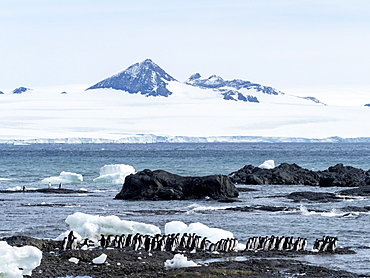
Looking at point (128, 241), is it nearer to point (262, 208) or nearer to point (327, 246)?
point (327, 246)

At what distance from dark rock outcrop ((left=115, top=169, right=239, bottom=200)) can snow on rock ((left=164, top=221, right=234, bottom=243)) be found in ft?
48.1

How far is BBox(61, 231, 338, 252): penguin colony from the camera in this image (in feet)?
64.0

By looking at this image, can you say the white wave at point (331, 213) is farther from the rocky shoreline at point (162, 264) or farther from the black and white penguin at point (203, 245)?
the black and white penguin at point (203, 245)

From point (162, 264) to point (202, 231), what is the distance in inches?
175

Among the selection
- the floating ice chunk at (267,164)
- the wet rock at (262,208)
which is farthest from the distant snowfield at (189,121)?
the wet rock at (262,208)

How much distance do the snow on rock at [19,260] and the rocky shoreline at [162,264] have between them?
266 mm

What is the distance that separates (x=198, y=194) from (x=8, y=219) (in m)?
12.2

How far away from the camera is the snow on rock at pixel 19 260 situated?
15219mm

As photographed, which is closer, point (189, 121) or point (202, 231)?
point (202, 231)

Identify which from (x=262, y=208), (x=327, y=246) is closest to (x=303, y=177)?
(x=262, y=208)

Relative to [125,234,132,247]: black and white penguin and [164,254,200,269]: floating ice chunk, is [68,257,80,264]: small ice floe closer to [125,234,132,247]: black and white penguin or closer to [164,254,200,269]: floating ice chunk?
[164,254,200,269]: floating ice chunk

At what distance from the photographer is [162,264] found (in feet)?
56.8

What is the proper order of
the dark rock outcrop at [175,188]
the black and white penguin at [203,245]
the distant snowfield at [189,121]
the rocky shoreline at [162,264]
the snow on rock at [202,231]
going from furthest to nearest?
the distant snowfield at [189,121]
the dark rock outcrop at [175,188]
the snow on rock at [202,231]
the black and white penguin at [203,245]
the rocky shoreline at [162,264]

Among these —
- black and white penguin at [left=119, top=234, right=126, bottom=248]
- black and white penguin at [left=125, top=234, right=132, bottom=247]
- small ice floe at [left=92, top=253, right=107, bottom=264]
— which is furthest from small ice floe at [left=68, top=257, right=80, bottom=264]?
black and white penguin at [left=125, top=234, right=132, bottom=247]
